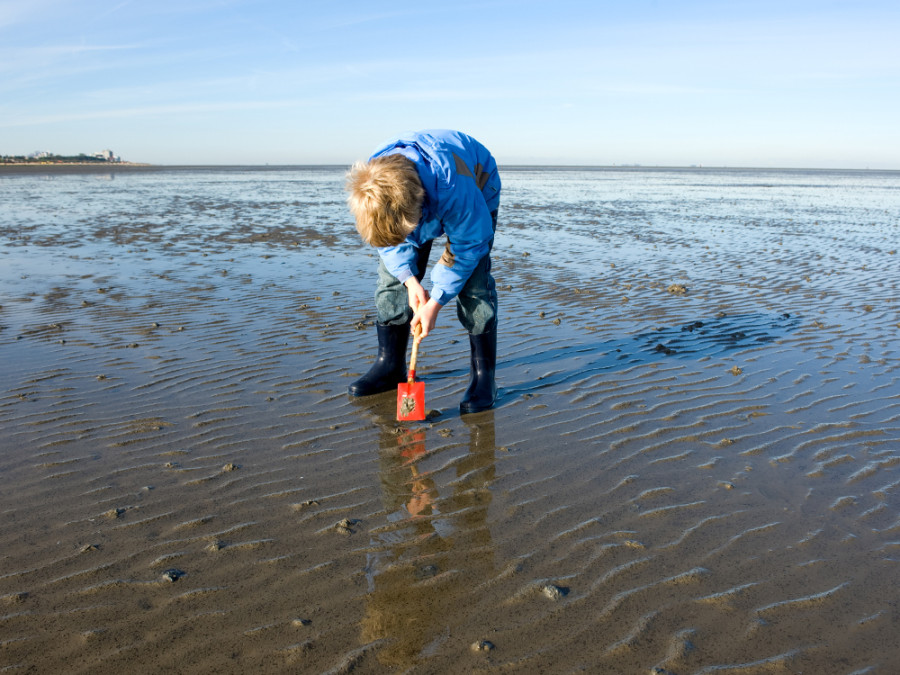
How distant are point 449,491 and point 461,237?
1486mm

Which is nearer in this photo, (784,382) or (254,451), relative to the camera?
(254,451)

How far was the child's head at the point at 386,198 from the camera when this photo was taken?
339cm

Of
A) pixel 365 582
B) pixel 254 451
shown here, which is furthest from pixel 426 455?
pixel 365 582

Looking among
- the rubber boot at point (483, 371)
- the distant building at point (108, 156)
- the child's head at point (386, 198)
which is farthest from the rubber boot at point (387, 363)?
the distant building at point (108, 156)

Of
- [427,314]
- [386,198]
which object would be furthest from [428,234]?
[386,198]

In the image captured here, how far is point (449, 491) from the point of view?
3537mm

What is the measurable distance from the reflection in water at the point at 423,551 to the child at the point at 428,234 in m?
0.85

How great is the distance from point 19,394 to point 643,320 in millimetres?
5797

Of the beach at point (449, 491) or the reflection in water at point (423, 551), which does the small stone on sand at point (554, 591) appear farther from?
the reflection in water at point (423, 551)

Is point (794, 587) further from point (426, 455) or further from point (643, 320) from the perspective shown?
point (643, 320)

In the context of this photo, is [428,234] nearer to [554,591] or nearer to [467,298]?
[467,298]

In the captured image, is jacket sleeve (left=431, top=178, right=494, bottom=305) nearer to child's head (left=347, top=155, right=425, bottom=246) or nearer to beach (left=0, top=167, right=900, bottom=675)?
child's head (left=347, top=155, right=425, bottom=246)

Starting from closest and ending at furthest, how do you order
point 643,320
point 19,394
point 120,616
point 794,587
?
point 120,616, point 794,587, point 19,394, point 643,320

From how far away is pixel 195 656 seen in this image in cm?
235
